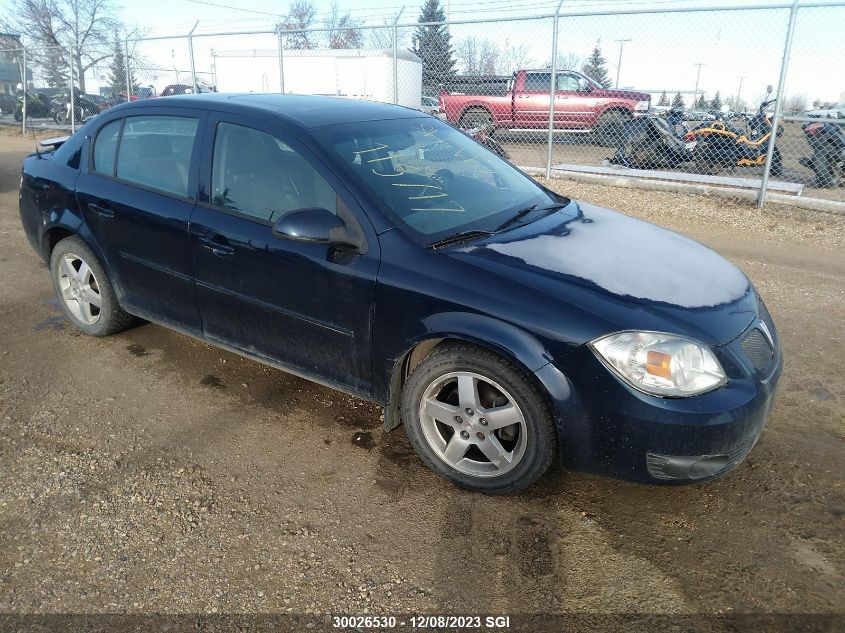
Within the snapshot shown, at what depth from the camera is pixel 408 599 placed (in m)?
2.29

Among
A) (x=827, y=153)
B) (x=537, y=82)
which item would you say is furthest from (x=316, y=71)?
(x=827, y=153)

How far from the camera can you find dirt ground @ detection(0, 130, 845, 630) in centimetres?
231

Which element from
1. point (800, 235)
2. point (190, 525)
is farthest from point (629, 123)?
point (190, 525)

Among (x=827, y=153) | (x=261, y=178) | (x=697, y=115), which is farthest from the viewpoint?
(x=697, y=115)

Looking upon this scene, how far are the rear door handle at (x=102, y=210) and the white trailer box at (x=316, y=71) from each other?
15.4 metres

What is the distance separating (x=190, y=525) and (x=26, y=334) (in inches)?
109

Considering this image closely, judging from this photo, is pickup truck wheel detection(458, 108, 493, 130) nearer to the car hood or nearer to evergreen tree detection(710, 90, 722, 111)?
evergreen tree detection(710, 90, 722, 111)

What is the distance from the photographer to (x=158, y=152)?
3.79 meters

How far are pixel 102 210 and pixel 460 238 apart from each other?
7.76 feet

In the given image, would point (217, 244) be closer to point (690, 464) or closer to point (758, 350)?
point (690, 464)

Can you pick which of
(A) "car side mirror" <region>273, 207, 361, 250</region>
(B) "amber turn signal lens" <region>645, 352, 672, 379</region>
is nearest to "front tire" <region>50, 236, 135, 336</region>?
(A) "car side mirror" <region>273, 207, 361, 250</region>

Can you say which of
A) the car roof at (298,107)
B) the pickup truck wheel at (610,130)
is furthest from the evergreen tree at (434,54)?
the car roof at (298,107)

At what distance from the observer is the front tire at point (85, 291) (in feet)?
13.8

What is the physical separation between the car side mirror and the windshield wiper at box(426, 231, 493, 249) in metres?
0.35
